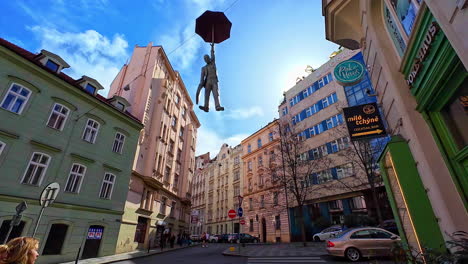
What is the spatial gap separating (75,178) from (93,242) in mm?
4564

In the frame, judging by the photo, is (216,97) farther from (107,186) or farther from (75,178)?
(107,186)

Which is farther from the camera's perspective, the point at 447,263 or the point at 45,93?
the point at 45,93

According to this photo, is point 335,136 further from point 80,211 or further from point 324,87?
point 80,211

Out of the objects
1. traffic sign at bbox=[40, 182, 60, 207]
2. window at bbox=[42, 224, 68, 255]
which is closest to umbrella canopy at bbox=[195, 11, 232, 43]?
traffic sign at bbox=[40, 182, 60, 207]

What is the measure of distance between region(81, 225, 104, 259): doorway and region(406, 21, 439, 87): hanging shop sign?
18784mm

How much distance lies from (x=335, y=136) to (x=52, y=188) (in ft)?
96.4

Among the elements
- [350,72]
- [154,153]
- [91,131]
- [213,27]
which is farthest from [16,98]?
[350,72]

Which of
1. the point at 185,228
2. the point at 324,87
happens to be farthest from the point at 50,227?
the point at 324,87

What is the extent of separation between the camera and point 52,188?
786 cm

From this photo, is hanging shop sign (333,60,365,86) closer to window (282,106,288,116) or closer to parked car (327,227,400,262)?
parked car (327,227,400,262)

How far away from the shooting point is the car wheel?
399 inches

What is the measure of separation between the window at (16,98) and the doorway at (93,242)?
872cm

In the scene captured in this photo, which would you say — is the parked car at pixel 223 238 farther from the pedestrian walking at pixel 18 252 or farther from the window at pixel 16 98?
the pedestrian walking at pixel 18 252

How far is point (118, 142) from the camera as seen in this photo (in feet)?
60.5
